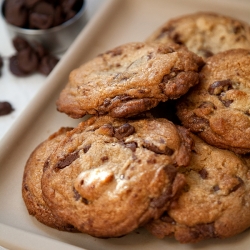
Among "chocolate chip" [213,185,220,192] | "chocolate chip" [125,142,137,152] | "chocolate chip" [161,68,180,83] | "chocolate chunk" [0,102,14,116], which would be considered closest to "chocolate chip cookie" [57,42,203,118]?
"chocolate chip" [161,68,180,83]

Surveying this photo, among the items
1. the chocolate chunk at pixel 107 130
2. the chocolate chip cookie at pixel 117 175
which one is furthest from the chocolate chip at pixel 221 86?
the chocolate chunk at pixel 107 130

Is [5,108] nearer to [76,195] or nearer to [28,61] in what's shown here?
[28,61]

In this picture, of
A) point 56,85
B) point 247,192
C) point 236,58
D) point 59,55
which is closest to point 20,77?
point 59,55

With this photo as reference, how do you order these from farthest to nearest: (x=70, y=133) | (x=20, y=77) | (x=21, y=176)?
A: 1. (x=20, y=77)
2. (x=21, y=176)
3. (x=70, y=133)

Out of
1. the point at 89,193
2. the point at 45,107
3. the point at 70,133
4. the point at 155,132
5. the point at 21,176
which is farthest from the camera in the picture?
the point at 45,107

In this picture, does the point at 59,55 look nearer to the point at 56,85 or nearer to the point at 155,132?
the point at 56,85

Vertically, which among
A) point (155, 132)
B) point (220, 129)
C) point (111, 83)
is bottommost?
point (220, 129)

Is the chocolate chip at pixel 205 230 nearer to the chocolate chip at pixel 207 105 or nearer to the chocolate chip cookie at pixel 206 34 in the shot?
the chocolate chip at pixel 207 105
